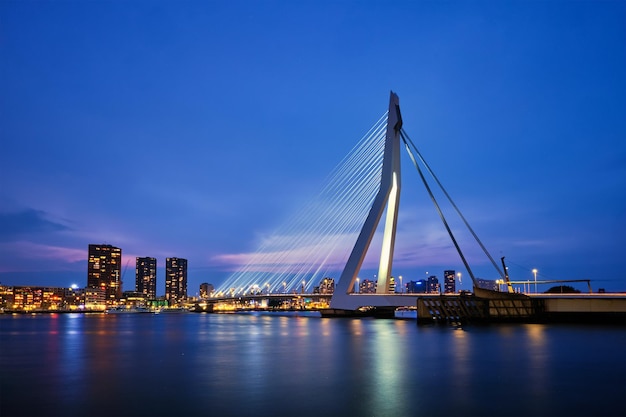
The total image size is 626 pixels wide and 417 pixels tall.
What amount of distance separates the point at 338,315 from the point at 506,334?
41.4 m

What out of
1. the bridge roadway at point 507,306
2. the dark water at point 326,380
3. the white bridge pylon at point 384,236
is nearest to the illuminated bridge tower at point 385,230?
the white bridge pylon at point 384,236

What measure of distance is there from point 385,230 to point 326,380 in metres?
33.9

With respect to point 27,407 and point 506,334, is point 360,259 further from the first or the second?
point 27,407

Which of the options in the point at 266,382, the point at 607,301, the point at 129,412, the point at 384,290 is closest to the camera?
the point at 129,412

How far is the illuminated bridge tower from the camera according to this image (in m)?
49.7

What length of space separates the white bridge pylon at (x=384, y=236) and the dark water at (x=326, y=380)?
20.9 m

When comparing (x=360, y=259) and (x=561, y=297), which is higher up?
(x=360, y=259)

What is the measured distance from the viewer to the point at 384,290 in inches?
2051

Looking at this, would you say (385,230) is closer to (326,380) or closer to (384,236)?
(384,236)

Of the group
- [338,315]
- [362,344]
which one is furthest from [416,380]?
[338,315]

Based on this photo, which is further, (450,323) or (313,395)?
(450,323)

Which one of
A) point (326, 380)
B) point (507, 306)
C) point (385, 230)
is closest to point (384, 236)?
point (385, 230)

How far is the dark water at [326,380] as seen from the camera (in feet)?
43.6

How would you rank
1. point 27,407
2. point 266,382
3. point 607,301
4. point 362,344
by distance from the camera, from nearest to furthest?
point 27,407, point 266,382, point 362,344, point 607,301
